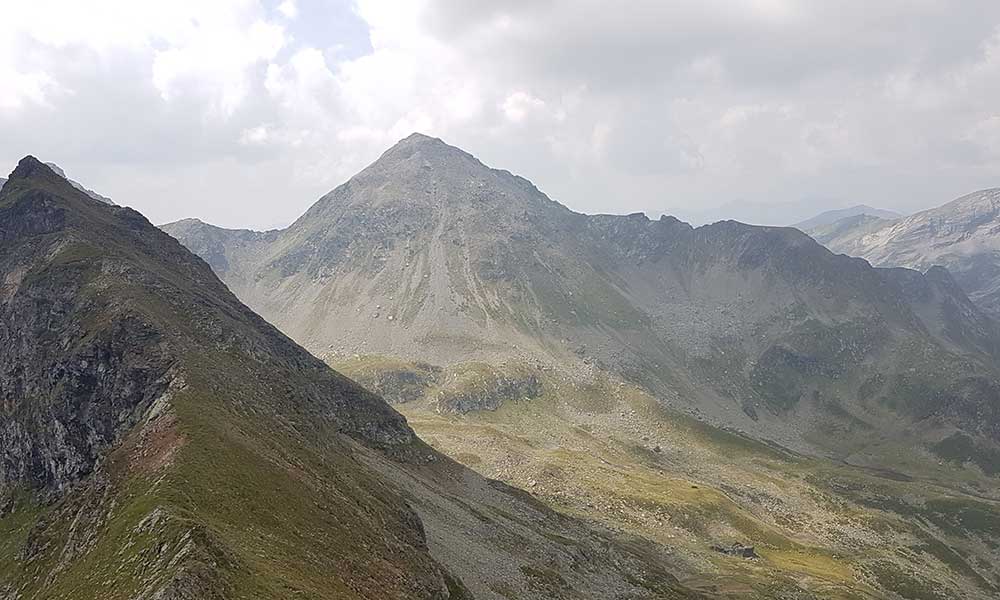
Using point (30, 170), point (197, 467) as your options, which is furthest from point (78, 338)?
point (30, 170)

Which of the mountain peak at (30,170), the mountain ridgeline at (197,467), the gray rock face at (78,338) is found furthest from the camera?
the mountain peak at (30,170)

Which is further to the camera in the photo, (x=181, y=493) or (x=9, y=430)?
(x=9, y=430)

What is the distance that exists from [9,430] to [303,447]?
148 feet

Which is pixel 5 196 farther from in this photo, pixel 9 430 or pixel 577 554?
pixel 577 554

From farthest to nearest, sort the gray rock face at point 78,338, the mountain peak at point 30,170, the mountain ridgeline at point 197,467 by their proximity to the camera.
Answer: the mountain peak at point 30,170 < the gray rock face at point 78,338 < the mountain ridgeline at point 197,467

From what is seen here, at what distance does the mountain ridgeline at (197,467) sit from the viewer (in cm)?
4797

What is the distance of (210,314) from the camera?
106 meters

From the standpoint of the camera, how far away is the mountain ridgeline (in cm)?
4797

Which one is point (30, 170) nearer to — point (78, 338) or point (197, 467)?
point (78, 338)

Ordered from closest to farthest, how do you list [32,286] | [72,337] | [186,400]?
[186,400], [72,337], [32,286]

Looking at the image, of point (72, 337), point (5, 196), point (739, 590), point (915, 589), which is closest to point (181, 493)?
point (72, 337)

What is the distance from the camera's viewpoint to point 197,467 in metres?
54.8

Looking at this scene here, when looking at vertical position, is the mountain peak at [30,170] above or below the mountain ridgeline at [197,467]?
above

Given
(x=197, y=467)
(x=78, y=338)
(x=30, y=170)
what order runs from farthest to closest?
1. (x=30, y=170)
2. (x=78, y=338)
3. (x=197, y=467)
